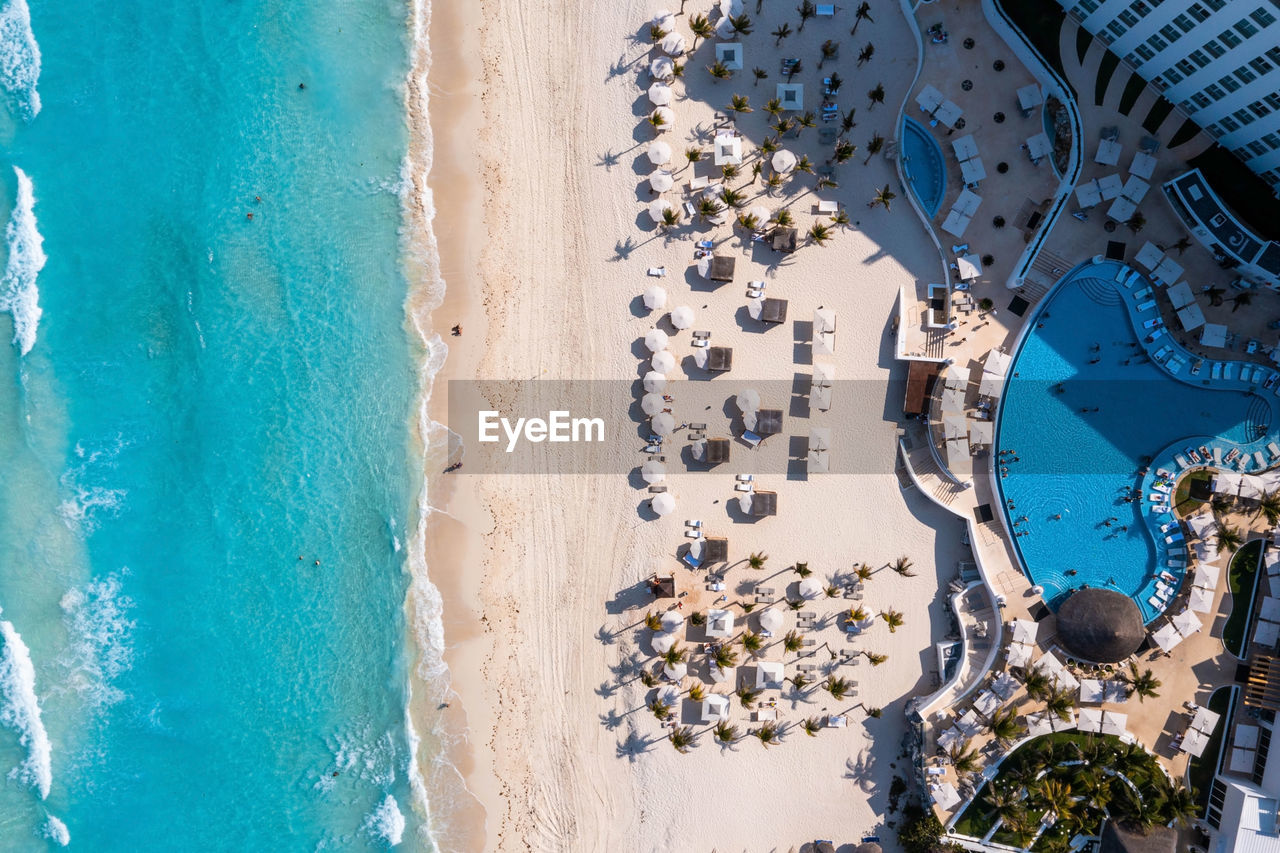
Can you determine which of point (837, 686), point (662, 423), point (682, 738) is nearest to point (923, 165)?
point (662, 423)

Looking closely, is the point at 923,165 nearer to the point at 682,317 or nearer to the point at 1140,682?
the point at 682,317

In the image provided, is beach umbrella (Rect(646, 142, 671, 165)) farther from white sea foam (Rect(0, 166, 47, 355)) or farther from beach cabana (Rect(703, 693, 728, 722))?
white sea foam (Rect(0, 166, 47, 355))

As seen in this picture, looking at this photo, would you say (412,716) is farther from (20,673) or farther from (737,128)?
(737,128)

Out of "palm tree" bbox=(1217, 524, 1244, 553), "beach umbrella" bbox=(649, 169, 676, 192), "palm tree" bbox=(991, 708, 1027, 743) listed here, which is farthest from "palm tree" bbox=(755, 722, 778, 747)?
"beach umbrella" bbox=(649, 169, 676, 192)

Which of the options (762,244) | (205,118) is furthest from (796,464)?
(205,118)

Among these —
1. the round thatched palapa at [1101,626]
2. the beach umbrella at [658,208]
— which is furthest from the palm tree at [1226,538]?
the beach umbrella at [658,208]

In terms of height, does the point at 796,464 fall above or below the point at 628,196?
below
